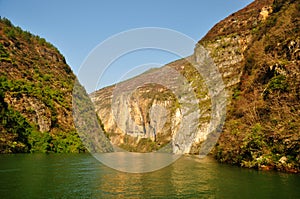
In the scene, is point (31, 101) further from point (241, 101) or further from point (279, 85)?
point (279, 85)

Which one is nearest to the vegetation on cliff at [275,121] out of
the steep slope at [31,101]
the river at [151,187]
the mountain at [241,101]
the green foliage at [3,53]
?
the mountain at [241,101]

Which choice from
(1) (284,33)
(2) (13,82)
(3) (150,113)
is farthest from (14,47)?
(1) (284,33)

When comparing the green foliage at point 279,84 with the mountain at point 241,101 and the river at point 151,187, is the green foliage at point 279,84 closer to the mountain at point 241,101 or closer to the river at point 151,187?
the mountain at point 241,101

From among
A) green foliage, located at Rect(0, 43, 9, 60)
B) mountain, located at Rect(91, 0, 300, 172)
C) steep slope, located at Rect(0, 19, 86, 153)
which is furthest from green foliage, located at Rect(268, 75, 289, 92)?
green foliage, located at Rect(0, 43, 9, 60)

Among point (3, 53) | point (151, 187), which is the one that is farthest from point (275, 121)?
point (3, 53)

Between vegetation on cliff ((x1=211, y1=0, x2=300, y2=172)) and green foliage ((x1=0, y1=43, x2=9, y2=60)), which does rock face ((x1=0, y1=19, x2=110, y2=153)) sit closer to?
green foliage ((x1=0, y1=43, x2=9, y2=60))
